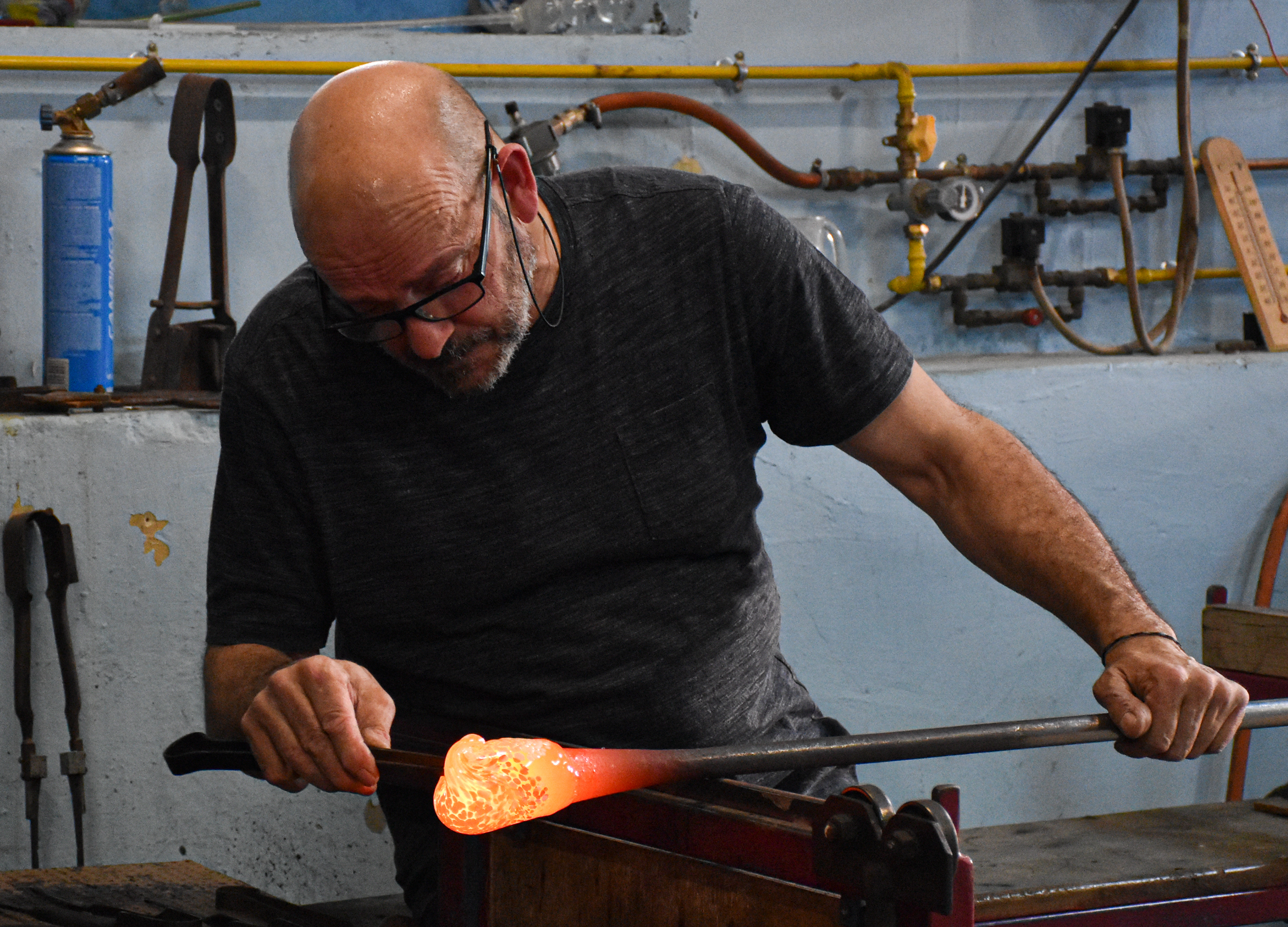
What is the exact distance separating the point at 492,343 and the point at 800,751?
1.64ft

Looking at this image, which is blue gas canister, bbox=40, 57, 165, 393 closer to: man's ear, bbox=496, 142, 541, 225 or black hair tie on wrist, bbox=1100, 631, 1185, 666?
man's ear, bbox=496, 142, 541, 225

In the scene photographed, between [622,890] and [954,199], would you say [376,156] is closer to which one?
[622,890]

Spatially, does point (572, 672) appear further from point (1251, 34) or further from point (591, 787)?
point (1251, 34)

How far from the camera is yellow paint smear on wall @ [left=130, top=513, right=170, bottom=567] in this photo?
5.94 ft

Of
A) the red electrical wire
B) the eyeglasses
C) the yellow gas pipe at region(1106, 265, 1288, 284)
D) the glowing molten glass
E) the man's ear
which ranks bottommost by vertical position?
the glowing molten glass

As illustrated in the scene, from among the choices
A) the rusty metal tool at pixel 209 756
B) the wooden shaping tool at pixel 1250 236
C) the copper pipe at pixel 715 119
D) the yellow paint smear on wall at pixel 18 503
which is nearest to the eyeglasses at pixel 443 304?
the rusty metal tool at pixel 209 756

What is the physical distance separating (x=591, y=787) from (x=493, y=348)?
49 centimetres

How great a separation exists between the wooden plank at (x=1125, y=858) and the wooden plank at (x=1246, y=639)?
220 millimetres

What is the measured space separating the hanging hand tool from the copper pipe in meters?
1.06

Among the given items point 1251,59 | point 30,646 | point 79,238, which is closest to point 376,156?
point 79,238

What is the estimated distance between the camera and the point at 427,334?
1.16m

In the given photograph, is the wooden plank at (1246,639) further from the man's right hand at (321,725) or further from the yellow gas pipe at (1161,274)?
the man's right hand at (321,725)

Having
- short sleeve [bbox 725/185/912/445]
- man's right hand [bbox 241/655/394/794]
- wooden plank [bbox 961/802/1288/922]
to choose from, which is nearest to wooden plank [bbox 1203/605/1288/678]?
wooden plank [bbox 961/802/1288/922]

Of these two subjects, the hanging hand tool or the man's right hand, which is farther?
the hanging hand tool
